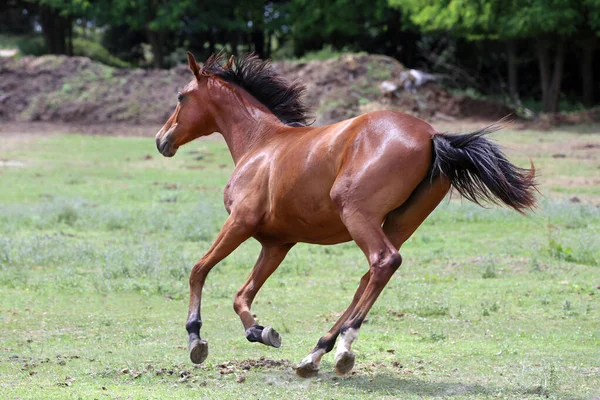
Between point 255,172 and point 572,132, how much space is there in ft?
67.6

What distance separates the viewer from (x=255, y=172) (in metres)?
7.05

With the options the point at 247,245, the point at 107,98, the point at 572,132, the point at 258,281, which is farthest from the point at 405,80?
the point at 258,281

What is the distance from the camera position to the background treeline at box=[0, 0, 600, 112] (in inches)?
1175

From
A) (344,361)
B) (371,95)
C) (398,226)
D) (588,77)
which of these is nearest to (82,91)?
(371,95)

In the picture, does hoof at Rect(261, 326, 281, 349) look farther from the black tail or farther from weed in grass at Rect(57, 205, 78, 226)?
weed in grass at Rect(57, 205, 78, 226)

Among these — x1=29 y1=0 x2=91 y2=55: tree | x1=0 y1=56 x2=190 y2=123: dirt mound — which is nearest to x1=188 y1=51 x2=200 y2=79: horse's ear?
x1=0 y1=56 x2=190 y2=123: dirt mound

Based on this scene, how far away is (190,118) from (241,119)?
1.57 ft

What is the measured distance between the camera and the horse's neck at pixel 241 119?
757cm

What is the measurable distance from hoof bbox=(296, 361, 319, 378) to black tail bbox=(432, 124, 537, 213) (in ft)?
4.94

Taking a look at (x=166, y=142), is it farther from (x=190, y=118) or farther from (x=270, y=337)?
(x=270, y=337)

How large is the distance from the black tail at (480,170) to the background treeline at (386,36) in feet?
73.5

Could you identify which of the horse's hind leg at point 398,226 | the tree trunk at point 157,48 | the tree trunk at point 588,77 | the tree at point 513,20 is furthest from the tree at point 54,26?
the horse's hind leg at point 398,226

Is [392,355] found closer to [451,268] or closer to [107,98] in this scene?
[451,268]

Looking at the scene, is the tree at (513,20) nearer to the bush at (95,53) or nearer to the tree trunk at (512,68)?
the tree trunk at (512,68)
